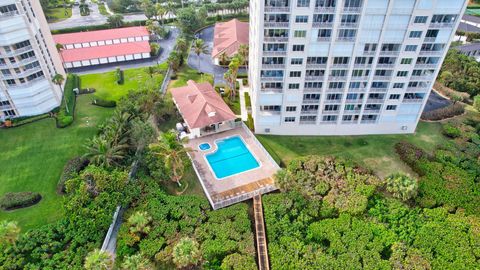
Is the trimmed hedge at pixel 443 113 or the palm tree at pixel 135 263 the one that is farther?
the trimmed hedge at pixel 443 113

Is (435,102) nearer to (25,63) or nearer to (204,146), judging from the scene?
(204,146)

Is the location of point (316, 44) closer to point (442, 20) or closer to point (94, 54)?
point (442, 20)

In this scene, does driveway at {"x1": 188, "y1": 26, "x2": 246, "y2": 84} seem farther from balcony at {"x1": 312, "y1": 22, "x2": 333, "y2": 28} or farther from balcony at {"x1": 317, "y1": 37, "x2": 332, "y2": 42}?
balcony at {"x1": 312, "y1": 22, "x2": 333, "y2": 28}

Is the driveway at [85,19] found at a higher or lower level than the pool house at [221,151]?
higher

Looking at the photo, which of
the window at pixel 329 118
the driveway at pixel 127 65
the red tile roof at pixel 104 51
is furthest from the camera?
the red tile roof at pixel 104 51

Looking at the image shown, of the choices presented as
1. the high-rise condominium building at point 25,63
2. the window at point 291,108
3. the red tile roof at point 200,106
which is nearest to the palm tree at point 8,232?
the red tile roof at point 200,106

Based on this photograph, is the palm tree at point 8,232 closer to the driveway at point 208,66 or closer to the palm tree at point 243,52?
the driveway at point 208,66

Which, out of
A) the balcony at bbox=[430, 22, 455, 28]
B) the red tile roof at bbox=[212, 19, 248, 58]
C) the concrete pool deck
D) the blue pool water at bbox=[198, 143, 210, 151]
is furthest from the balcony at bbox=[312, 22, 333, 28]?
the red tile roof at bbox=[212, 19, 248, 58]

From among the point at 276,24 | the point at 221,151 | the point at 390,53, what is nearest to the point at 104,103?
the point at 221,151
